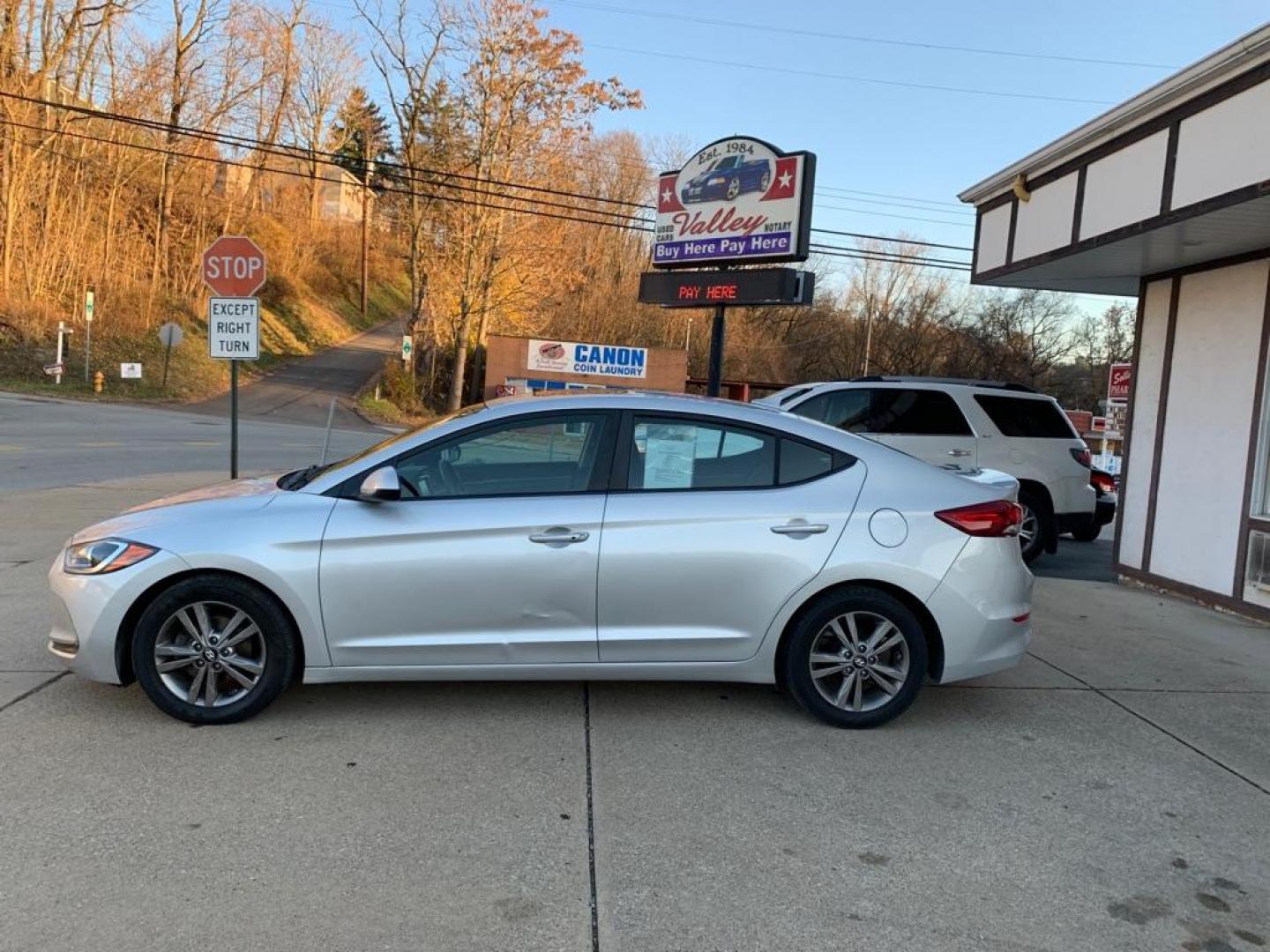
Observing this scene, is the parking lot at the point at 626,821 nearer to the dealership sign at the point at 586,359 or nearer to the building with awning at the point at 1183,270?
the building with awning at the point at 1183,270

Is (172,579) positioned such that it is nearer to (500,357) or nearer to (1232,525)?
(1232,525)

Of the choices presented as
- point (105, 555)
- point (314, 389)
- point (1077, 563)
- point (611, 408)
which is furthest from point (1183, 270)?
point (314, 389)

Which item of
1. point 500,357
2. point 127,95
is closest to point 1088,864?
point 500,357

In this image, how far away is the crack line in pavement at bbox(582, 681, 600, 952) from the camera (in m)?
2.75

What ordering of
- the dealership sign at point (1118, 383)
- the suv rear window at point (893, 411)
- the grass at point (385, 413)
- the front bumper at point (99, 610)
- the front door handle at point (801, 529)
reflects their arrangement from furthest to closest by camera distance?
the grass at point (385, 413) → the dealership sign at point (1118, 383) → the suv rear window at point (893, 411) → the front door handle at point (801, 529) → the front bumper at point (99, 610)

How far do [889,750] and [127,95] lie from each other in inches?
1622

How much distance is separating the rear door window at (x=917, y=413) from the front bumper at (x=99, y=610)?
22.6 feet

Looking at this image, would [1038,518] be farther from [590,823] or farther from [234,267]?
[234,267]

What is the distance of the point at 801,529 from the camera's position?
4.23m

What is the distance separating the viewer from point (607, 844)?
3.24m

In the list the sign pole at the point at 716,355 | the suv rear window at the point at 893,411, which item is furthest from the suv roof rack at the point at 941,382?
the sign pole at the point at 716,355

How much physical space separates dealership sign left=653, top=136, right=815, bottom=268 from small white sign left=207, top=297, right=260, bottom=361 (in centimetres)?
508

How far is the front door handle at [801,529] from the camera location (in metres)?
4.22

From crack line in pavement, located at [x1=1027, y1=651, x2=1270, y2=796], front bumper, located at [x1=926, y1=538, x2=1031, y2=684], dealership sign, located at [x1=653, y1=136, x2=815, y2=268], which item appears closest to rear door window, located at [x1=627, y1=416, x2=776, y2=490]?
front bumper, located at [x1=926, y1=538, x2=1031, y2=684]
